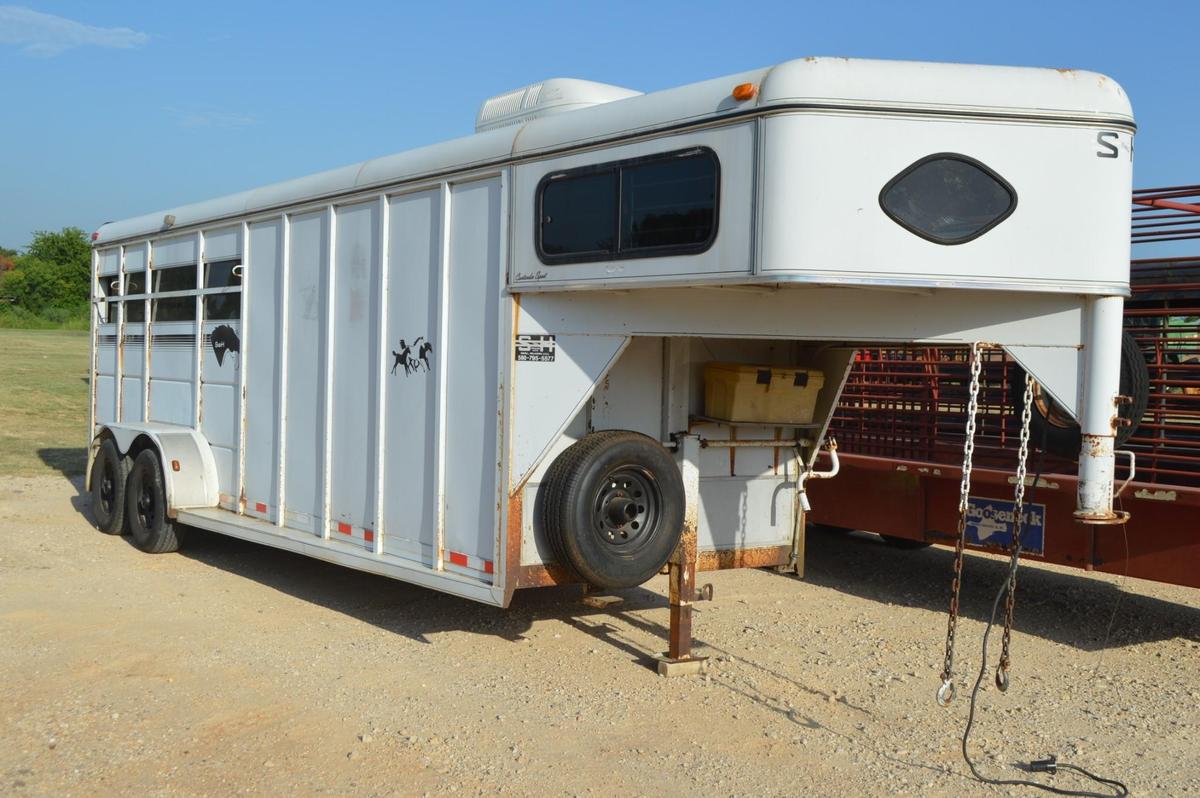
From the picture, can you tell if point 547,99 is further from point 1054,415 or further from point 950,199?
point 1054,415

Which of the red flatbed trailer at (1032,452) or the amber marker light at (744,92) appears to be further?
the red flatbed trailer at (1032,452)

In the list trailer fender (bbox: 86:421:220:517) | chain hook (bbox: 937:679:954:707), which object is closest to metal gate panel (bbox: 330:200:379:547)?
trailer fender (bbox: 86:421:220:517)

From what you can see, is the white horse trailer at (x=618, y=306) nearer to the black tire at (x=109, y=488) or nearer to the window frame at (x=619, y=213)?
the window frame at (x=619, y=213)

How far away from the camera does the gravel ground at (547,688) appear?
4.78 metres

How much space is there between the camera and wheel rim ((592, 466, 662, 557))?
601 cm

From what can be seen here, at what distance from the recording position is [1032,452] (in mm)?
7754

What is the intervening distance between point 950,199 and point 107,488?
7.93m

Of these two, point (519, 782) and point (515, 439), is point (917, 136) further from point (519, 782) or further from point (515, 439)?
point (519, 782)

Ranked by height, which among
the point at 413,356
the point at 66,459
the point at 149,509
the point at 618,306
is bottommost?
the point at 66,459

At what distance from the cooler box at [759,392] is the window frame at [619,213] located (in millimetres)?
1330

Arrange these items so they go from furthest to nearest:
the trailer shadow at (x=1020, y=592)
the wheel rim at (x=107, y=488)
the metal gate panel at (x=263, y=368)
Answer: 1. the wheel rim at (x=107, y=488)
2. the metal gate panel at (x=263, y=368)
3. the trailer shadow at (x=1020, y=592)

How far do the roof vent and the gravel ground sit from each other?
10.2 ft

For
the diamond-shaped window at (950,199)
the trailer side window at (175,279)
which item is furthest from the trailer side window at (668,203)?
the trailer side window at (175,279)

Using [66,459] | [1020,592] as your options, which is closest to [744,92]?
[1020,592]
